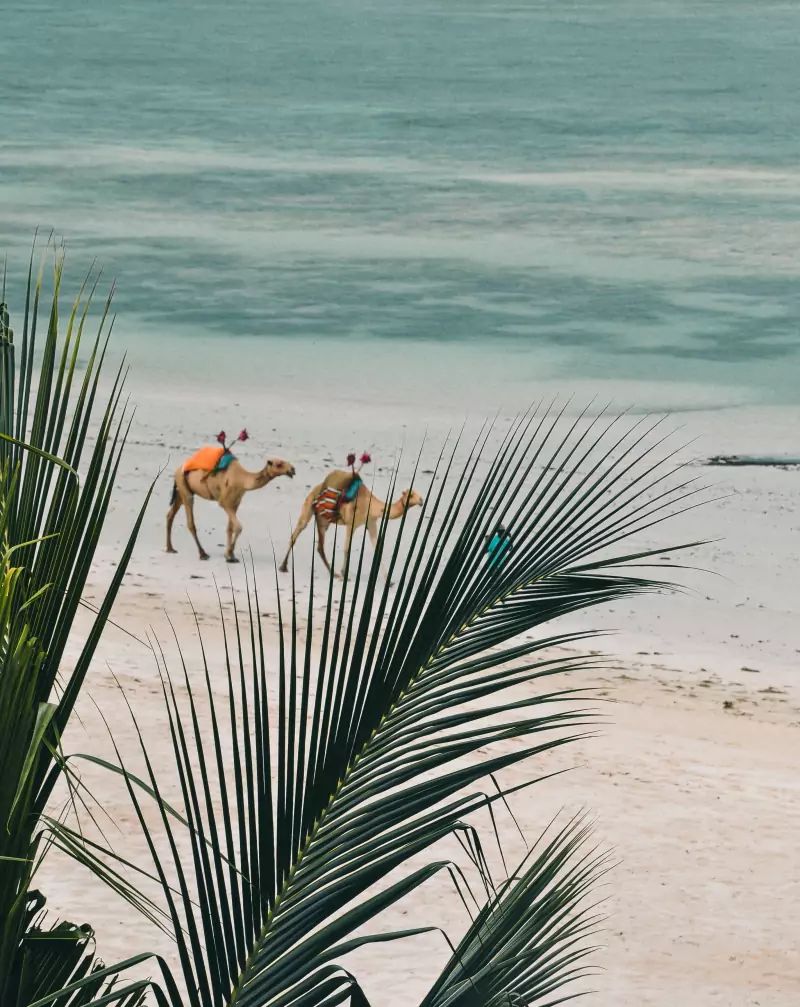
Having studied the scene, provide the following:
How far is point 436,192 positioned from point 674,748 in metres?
37.6

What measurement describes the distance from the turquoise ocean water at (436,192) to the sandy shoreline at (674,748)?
1043cm

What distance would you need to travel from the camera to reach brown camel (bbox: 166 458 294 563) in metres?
13.5

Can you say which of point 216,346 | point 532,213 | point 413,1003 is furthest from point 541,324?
point 413,1003

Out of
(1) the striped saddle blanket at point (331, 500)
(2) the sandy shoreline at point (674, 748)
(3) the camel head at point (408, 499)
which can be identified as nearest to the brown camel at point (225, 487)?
(2) the sandy shoreline at point (674, 748)

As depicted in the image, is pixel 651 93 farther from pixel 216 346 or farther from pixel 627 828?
pixel 627 828

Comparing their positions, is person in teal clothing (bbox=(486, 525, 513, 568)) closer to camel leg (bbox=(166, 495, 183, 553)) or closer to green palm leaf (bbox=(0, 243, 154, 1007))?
green palm leaf (bbox=(0, 243, 154, 1007))

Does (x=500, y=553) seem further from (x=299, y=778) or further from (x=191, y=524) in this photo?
(x=191, y=524)

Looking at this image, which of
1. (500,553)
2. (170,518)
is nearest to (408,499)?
(500,553)

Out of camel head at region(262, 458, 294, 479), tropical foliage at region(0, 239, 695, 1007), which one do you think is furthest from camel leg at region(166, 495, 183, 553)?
tropical foliage at region(0, 239, 695, 1007)

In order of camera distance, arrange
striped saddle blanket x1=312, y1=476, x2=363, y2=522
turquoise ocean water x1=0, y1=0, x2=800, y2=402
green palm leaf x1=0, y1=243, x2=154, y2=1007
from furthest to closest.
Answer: turquoise ocean water x1=0, y1=0, x2=800, y2=402 < striped saddle blanket x1=312, y1=476, x2=363, y2=522 < green palm leaf x1=0, y1=243, x2=154, y2=1007

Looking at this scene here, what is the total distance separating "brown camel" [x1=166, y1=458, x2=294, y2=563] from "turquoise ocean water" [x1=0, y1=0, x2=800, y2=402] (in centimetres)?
1300

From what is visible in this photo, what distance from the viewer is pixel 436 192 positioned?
45375 millimetres

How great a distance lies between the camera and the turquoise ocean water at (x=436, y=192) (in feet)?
99.2

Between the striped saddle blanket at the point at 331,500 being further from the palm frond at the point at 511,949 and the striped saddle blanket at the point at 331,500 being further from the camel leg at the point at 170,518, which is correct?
the palm frond at the point at 511,949
